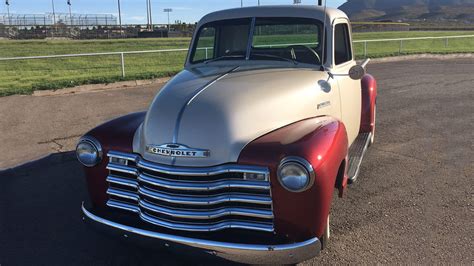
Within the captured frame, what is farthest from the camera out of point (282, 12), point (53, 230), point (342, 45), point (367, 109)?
point (367, 109)

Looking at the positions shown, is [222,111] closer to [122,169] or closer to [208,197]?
[208,197]

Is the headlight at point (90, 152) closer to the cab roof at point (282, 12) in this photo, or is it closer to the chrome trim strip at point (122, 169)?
the chrome trim strip at point (122, 169)

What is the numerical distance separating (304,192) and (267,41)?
2.24 metres

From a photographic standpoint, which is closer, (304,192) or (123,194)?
(304,192)

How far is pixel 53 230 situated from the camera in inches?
162

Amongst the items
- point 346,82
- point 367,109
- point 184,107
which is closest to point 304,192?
point 184,107

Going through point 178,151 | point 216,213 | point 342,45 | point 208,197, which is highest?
point 342,45

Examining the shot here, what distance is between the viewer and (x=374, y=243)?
149 inches

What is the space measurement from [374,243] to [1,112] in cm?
810

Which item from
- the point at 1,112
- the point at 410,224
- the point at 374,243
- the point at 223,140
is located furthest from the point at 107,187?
the point at 1,112

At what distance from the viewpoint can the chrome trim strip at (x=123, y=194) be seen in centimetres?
337

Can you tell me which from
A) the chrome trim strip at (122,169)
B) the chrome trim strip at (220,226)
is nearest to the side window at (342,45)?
the chrome trim strip at (220,226)

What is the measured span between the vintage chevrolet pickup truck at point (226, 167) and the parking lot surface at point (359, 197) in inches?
12.8

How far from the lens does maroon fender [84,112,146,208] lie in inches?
137
